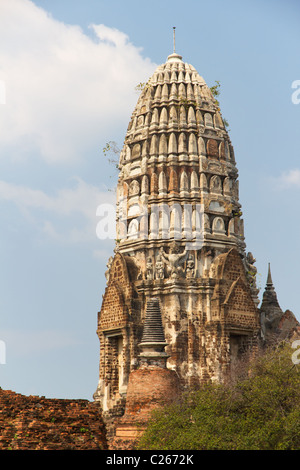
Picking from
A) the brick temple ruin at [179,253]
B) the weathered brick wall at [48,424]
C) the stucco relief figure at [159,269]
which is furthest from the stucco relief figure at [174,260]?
the weathered brick wall at [48,424]

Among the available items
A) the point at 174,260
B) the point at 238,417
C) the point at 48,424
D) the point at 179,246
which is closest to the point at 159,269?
the point at 174,260

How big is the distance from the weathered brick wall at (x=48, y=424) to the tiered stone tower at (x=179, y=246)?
1.51 meters

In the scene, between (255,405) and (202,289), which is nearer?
(255,405)

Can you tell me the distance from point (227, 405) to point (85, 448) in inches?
239

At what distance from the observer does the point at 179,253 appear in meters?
34.8

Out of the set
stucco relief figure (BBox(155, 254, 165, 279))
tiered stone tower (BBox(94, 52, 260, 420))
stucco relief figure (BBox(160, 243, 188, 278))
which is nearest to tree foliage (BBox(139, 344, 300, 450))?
tiered stone tower (BBox(94, 52, 260, 420))

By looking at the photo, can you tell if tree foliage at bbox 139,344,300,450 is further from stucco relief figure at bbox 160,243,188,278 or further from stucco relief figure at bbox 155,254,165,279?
stucco relief figure at bbox 155,254,165,279

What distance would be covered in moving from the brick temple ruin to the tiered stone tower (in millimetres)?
46

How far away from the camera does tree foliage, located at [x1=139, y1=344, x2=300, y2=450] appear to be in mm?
25266

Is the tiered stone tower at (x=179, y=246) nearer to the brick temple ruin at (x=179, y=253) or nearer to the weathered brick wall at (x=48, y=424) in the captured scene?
the brick temple ruin at (x=179, y=253)

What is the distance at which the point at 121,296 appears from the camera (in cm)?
3466

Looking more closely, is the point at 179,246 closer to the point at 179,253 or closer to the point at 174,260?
the point at 179,253
